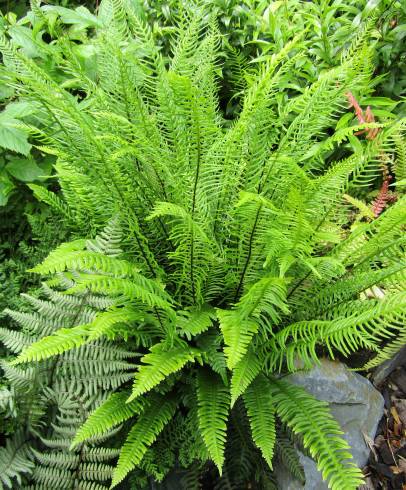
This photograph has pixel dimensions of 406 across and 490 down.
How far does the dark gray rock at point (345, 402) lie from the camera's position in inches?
81.4

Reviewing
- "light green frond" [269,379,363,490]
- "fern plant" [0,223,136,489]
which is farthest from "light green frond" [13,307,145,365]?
"light green frond" [269,379,363,490]

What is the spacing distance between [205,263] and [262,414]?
593 millimetres

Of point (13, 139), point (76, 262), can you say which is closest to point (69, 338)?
point (76, 262)

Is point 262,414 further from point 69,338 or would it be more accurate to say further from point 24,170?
point 24,170

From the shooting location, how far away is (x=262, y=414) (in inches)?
64.4

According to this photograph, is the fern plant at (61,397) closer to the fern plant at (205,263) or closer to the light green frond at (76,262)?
the fern plant at (205,263)

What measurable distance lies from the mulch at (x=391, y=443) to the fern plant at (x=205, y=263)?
0.67 meters

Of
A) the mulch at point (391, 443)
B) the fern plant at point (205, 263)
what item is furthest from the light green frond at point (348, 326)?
the mulch at point (391, 443)

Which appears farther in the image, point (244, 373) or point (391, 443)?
point (391, 443)

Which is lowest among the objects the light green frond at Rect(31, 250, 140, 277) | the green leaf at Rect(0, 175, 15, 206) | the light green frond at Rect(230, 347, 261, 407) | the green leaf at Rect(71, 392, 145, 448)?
the green leaf at Rect(71, 392, 145, 448)

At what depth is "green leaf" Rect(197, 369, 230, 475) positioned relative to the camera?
1.51 metres

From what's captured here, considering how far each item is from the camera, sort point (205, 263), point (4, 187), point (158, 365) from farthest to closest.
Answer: point (4, 187)
point (205, 263)
point (158, 365)

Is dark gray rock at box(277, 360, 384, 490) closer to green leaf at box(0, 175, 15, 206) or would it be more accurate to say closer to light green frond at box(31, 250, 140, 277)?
light green frond at box(31, 250, 140, 277)

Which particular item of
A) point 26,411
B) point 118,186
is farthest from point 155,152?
point 26,411
